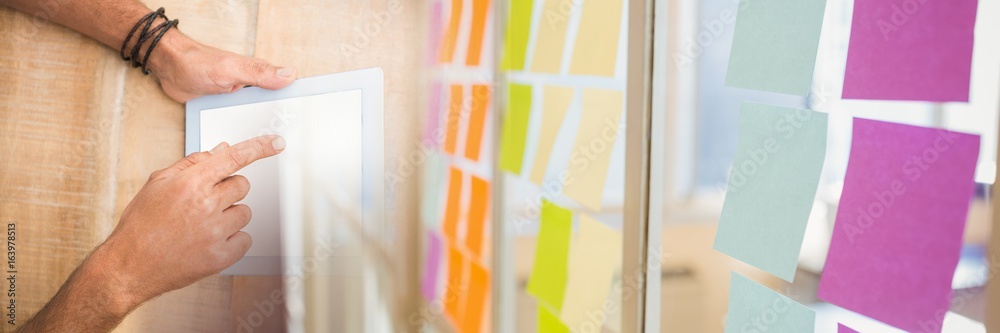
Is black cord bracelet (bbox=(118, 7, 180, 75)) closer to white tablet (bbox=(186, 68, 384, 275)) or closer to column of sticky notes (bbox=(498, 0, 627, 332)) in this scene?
white tablet (bbox=(186, 68, 384, 275))

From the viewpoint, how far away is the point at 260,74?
1.00 metres

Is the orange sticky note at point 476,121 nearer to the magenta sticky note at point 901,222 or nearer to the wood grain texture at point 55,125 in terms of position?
the wood grain texture at point 55,125

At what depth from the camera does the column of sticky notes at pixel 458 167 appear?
3.68 feet

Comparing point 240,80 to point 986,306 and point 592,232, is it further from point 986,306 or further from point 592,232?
point 986,306

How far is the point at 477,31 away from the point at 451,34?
3.0 inches

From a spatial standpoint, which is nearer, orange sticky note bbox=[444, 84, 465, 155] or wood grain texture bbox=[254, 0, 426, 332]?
wood grain texture bbox=[254, 0, 426, 332]

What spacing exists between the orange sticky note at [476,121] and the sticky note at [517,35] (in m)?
0.06

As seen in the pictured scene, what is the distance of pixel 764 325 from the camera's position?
0.71m

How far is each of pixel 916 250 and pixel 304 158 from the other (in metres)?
0.82

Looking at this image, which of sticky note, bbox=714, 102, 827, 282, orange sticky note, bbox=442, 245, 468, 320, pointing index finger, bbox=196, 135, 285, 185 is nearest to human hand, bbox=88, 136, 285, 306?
pointing index finger, bbox=196, 135, 285, 185

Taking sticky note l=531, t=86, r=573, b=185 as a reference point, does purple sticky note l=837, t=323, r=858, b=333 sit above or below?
below

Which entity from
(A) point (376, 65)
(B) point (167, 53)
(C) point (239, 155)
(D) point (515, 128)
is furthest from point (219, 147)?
(D) point (515, 128)

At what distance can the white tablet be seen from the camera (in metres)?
1.01

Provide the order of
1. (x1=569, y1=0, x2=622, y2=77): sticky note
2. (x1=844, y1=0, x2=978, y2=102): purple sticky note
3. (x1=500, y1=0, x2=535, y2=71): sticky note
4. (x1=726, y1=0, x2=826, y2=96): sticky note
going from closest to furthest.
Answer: (x1=844, y1=0, x2=978, y2=102): purple sticky note
(x1=726, y1=0, x2=826, y2=96): sticky note
(x1=569, y1=0, x2=622, y2=77): sticky note
(x1=500, y1=0, x2=535, y2=71): sticky note
